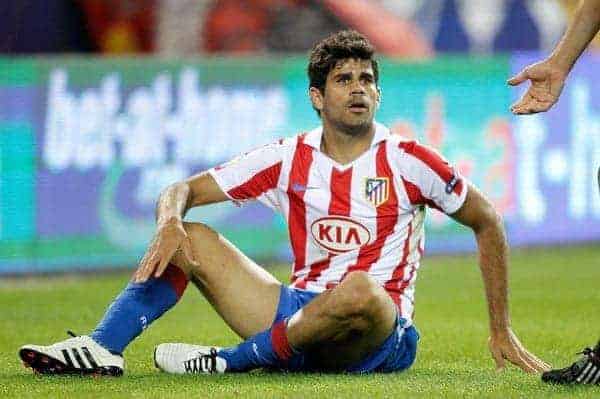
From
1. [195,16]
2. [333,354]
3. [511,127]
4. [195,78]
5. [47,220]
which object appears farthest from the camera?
[195,16]

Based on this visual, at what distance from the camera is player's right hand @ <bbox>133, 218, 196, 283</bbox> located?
576cm

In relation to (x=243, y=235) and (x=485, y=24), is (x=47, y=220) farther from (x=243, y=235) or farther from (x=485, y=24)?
(x=485, y=24)

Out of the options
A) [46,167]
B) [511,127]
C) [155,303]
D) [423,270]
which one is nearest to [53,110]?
[46,167]

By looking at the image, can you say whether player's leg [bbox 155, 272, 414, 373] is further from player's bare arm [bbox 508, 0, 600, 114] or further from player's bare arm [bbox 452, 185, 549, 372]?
player's bare arm [bbox 508, 0, 600, 114]

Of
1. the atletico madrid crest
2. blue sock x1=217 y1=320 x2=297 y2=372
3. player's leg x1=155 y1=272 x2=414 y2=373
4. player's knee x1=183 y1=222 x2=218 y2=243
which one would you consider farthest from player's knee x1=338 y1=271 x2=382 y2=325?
player's knee x1=183 y1=222 x2=218 y2=243

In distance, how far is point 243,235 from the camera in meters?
11.5

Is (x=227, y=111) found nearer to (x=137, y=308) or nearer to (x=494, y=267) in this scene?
(x=137, y=308)

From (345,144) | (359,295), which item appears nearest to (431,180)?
(345,144)

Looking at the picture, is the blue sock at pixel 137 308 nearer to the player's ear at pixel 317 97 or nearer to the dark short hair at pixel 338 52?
the player's ear at pixel 317 97

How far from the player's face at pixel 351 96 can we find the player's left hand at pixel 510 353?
959 mm

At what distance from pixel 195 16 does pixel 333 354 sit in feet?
27.4

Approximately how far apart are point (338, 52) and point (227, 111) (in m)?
5.30

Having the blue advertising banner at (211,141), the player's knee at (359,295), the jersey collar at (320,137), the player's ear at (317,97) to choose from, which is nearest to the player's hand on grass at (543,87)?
the player's knee at (359,295)

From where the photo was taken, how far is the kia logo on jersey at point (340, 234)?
6.18 metres
